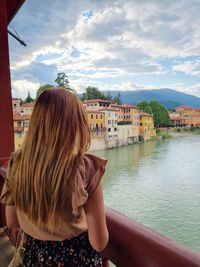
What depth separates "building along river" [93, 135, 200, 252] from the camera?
2955 millimetres

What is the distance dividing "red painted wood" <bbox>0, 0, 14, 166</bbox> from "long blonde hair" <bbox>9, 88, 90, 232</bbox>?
145 cm

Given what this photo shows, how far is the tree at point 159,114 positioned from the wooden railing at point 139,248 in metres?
2.10

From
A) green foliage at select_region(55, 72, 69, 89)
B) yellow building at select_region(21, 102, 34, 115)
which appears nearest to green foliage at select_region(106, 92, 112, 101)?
green foliage at select_region(55, 72, 69, 89)

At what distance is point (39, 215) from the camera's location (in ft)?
2.22

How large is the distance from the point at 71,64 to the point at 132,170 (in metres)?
1.64

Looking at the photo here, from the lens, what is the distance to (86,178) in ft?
2.10

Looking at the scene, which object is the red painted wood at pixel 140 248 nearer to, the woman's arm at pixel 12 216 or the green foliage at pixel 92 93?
the woman's arm at pixel 12 216

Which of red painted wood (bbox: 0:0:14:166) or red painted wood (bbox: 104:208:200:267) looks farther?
red painted wood (bbox: 0:0:14:166)

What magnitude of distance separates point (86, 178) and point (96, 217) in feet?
0.32

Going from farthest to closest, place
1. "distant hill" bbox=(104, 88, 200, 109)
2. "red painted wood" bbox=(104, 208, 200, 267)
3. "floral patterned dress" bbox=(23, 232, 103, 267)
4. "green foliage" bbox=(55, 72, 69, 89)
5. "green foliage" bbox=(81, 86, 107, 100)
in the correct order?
"distant hill" bbox=(104, 88, 200, 109)
"green foliage" bbox=(81, 86, 107, 100)
"green foliage" bbox=(55, 72, 69, 89)
"floral patterned dress" bbox=(23, 232, 103, 267)
"red painted wood" bbox=(104, 208, 200, 267)

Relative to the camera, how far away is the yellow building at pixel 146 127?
2.97 meters

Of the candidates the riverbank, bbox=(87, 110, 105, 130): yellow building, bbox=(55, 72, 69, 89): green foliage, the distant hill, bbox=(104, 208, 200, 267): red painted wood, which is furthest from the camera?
the distant hill

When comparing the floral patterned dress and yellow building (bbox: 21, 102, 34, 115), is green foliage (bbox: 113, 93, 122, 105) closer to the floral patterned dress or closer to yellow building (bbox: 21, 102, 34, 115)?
yellow building (bbox: 21, 102, 34, 115)

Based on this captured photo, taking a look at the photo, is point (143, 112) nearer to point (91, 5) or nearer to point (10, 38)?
point (91, 5)
